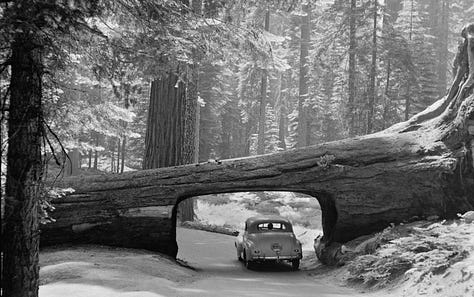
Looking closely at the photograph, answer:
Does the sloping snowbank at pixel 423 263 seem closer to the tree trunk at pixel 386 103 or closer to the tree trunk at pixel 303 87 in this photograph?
the tree trunk at pixel 386 103

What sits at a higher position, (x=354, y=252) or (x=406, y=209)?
(x=406, y=209)

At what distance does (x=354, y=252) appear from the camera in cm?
1416

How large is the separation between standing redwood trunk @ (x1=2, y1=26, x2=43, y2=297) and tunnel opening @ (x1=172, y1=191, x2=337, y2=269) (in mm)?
9203

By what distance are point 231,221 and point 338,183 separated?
57.1ft

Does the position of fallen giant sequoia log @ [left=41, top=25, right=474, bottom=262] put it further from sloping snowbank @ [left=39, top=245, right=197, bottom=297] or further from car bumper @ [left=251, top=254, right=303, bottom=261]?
car bumper @ [left=251, top=254, right=303, bottom=261]

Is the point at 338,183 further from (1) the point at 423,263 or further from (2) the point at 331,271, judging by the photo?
(1) the point at 423,263

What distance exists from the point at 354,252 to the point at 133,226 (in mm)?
6599

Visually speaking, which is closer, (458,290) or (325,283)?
(458,290)

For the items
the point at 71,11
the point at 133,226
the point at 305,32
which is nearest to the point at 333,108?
the point at 305,32

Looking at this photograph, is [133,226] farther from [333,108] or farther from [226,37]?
[333,108]

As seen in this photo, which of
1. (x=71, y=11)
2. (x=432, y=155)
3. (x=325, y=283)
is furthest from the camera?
(x=432, y=155)

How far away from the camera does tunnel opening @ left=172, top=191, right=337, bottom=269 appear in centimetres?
1848

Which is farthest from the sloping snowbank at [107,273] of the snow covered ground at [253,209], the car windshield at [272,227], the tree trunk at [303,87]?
the tree trunk at [303,87]

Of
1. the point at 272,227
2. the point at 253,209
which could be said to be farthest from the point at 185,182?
the point at 253,209
